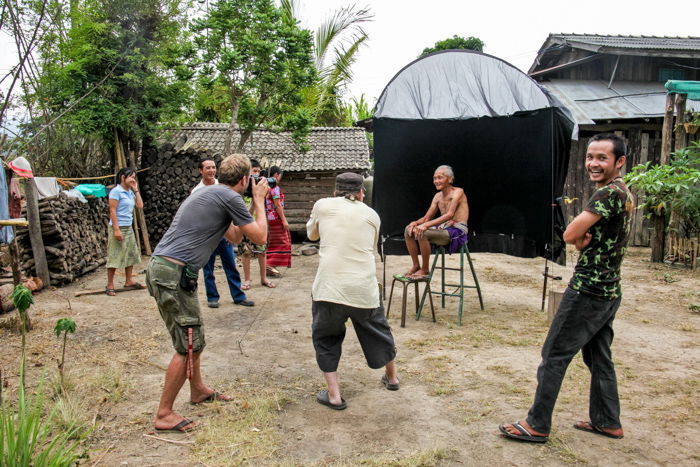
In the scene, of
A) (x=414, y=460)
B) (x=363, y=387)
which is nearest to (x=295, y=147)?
(x=363, y=387)

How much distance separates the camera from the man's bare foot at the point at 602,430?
11.2 feet

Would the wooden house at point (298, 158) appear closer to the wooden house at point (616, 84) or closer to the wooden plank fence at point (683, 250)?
the wooden house at point (616, 84)

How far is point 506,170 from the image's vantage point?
275 inches

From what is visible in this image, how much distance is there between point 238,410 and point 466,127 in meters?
4.76

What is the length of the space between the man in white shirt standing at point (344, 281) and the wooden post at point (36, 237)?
5684 mm

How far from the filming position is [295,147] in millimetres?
14086

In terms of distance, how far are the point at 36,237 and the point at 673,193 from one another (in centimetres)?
1048

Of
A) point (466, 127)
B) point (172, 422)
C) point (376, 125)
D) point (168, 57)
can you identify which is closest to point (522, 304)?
point (466, 127)

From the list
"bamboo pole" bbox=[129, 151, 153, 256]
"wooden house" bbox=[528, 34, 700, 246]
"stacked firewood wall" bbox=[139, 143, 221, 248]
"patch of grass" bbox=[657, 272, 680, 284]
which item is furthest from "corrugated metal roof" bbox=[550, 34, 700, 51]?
"bamboo pole" bbox=[129, 151, 153, 256]

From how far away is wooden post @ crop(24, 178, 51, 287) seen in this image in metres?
7.68

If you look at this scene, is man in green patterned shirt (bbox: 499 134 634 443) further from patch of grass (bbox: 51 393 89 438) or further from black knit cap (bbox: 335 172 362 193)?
patch of grass (bbox: 51 393 89 438)

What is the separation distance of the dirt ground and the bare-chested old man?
858 millimetres

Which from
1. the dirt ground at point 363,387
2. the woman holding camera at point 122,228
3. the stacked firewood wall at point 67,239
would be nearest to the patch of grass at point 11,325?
the dirt ground at point 363,387

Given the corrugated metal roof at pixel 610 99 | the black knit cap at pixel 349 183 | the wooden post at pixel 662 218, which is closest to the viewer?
the black knit cap at pixel 349 183
